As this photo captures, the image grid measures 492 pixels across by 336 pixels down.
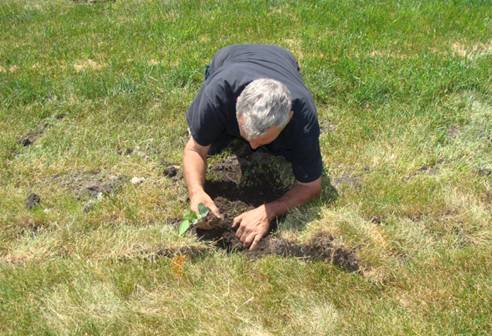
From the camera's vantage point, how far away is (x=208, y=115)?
339cm

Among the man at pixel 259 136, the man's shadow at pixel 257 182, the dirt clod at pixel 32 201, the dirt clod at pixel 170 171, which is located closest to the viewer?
the man at pixel 259 136

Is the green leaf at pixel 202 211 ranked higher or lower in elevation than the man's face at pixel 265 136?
lower

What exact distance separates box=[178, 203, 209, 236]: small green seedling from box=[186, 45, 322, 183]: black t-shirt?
447mm

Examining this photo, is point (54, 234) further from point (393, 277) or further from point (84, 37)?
point (84, 37)

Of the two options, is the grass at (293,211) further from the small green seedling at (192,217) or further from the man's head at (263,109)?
the man's head at (263,109)

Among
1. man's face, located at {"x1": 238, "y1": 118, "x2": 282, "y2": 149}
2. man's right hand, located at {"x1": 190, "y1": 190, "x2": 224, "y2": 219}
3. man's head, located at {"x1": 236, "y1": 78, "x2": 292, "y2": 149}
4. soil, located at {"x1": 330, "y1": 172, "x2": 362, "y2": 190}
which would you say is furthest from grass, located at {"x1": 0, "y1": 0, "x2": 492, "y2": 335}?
man's head, located at {"x1": 236, "y1": 78, "x2": 292, "y2": 149}

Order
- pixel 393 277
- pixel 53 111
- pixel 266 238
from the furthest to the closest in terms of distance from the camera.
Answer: pixel 53 111 < pixel 266 238 < pixel 393 277

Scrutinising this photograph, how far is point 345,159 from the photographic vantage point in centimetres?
433

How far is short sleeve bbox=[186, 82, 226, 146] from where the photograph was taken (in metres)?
3.37

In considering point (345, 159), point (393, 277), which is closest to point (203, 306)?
point (393, 277)

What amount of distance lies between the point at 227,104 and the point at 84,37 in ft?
13.2

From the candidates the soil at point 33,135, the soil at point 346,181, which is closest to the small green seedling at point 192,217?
the soil at point 346,181

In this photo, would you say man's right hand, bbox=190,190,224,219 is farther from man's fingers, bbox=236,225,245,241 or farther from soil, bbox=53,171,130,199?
soil, bbox=53,171,130,199

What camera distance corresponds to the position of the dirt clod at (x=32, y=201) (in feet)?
12.7
